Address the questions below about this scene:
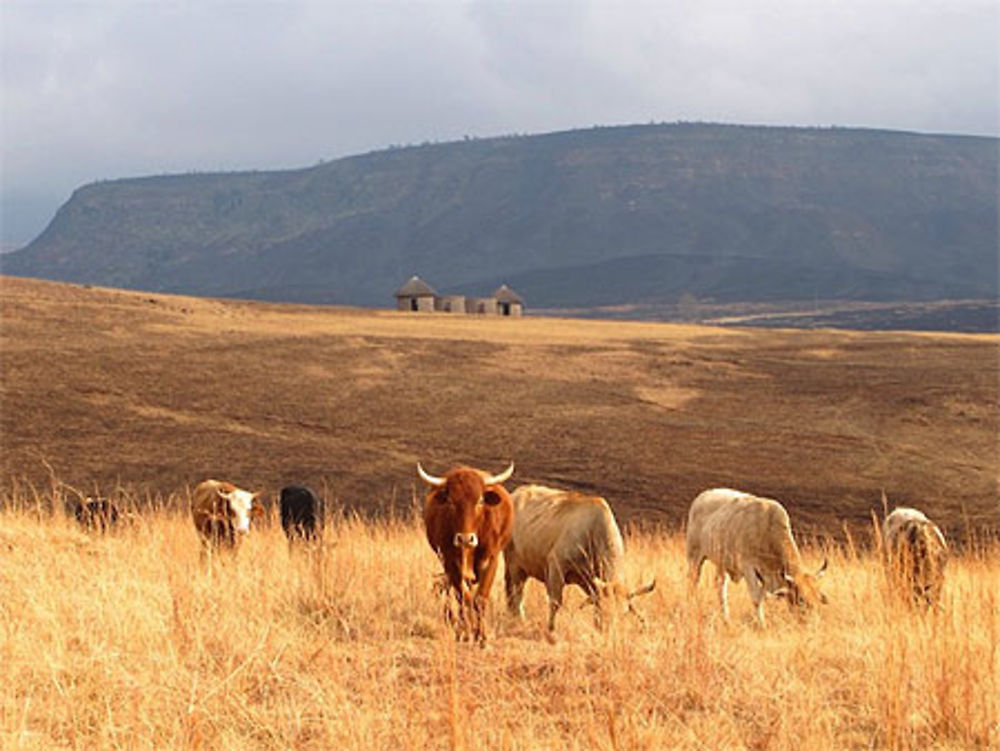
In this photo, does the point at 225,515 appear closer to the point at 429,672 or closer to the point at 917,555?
the point at 429,672

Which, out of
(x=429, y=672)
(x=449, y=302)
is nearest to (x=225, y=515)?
(x=429, y=672)

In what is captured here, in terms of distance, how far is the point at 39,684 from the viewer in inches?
336

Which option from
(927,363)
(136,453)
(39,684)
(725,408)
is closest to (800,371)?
(927,363)

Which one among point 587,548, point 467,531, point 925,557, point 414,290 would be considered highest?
point 414,290

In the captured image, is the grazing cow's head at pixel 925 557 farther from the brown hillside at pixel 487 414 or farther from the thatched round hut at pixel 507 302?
the thatched round hut at pixel 507 302

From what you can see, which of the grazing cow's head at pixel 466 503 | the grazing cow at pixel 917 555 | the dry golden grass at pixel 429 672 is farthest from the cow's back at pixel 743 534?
the grazing cow's head at pixel 466 503

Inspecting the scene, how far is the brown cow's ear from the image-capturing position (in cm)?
1113

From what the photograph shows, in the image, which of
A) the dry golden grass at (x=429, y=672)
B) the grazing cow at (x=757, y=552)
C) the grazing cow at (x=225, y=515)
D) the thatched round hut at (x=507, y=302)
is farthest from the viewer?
the thatched round hut at (x=507, y=302)

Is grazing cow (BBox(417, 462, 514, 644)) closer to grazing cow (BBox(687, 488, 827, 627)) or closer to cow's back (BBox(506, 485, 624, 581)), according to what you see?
cow's back (BBox(506, 485, 624, 581))

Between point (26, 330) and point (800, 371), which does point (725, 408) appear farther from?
point (26, 330)

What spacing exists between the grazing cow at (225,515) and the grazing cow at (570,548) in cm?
→ 415

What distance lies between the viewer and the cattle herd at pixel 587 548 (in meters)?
10.9

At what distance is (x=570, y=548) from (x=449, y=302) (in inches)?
3116

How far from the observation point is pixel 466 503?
35.7 ft
